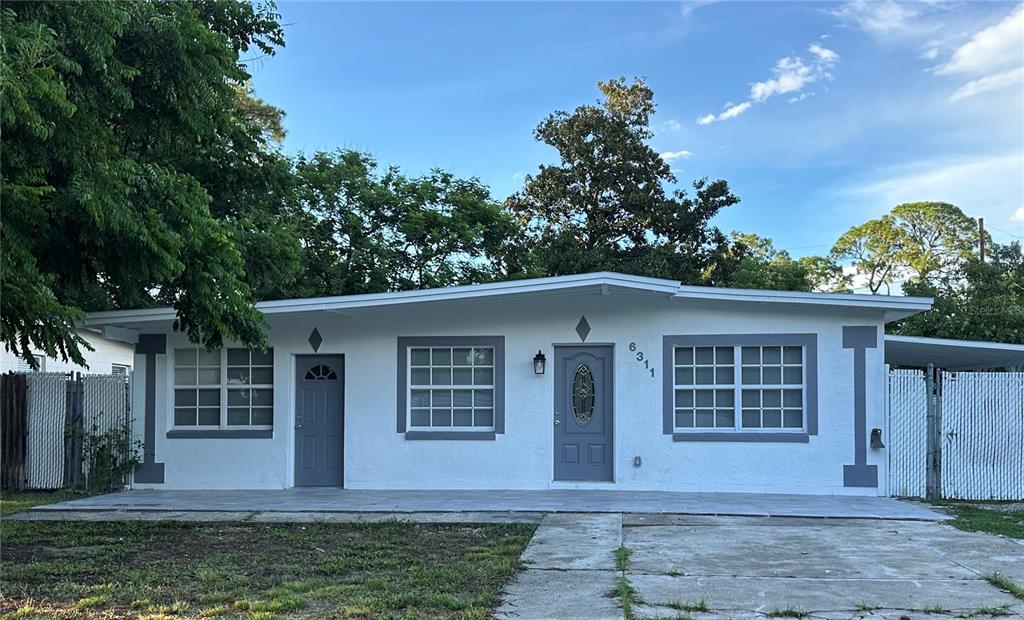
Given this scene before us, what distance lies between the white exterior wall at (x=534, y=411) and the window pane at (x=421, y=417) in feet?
1.06

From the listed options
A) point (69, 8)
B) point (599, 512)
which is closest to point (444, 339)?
point (599, 512)

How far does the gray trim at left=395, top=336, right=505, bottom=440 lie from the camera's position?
13.5 meters

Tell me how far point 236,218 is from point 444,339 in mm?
4286

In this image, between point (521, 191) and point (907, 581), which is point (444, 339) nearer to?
point (907, 581)

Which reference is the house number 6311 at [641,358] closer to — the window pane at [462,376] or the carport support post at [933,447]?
the window pane at [462,376]

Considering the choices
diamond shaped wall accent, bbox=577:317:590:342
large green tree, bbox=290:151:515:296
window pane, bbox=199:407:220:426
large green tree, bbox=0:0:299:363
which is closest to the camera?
large green tree, bbox=0:0:299:363

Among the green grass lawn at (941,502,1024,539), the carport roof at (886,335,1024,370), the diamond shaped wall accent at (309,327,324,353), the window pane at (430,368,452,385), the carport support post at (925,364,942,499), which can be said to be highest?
the diamond shaped wall accent at (309,327,324,353)

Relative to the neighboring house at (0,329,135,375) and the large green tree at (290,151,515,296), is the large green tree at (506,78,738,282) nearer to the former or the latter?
the large green tree at (290,151,515,296)

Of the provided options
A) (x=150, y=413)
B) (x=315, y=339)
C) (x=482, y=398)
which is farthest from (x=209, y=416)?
(x=482, y=398)

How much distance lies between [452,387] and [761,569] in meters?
6.64

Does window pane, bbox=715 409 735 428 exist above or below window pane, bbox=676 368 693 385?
below

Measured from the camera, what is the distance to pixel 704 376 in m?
13.2

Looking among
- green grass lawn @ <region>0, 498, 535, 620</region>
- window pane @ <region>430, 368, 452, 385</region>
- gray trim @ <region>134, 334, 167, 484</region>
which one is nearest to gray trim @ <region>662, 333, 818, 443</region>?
window pane @ <region>430, 368, 452, 385</region>

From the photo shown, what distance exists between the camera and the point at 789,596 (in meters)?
6.86
